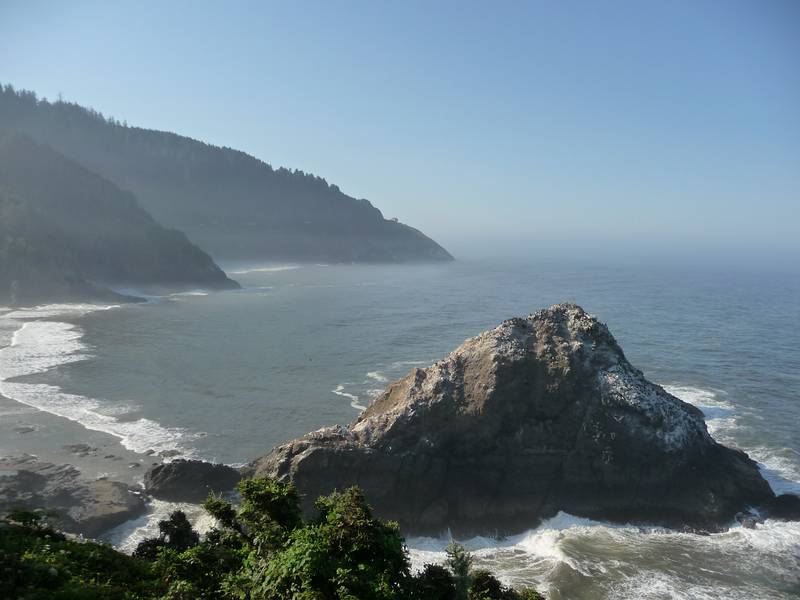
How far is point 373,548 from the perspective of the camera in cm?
1338

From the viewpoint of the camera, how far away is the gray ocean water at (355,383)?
2236 cm

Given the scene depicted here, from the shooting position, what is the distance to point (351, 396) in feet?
138

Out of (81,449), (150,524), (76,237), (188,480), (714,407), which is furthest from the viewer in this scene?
(76,237)

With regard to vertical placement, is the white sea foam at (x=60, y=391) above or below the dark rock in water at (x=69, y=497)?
above

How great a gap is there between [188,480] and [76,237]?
8549cm

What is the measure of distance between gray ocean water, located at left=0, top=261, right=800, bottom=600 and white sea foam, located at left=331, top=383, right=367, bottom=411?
234 mm

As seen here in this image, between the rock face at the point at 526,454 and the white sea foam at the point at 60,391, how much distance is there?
9654 millimetres

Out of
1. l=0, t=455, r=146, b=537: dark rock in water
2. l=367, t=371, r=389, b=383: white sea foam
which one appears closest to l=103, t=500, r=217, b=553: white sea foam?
l=0, t=455, r=146, b=537: dark rock in water

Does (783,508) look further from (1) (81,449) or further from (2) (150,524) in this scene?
(1) (81,449)

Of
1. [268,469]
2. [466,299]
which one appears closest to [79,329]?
[268,469]

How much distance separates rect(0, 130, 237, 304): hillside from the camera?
79188mm

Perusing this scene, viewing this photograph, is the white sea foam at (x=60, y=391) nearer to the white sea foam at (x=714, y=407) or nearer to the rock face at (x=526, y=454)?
the rock face at (x=526, y=454)

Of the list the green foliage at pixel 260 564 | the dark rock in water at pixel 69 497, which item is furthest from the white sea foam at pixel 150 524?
the green foliage at pixel 260 564

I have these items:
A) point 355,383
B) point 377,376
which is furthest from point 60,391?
point 377,376
